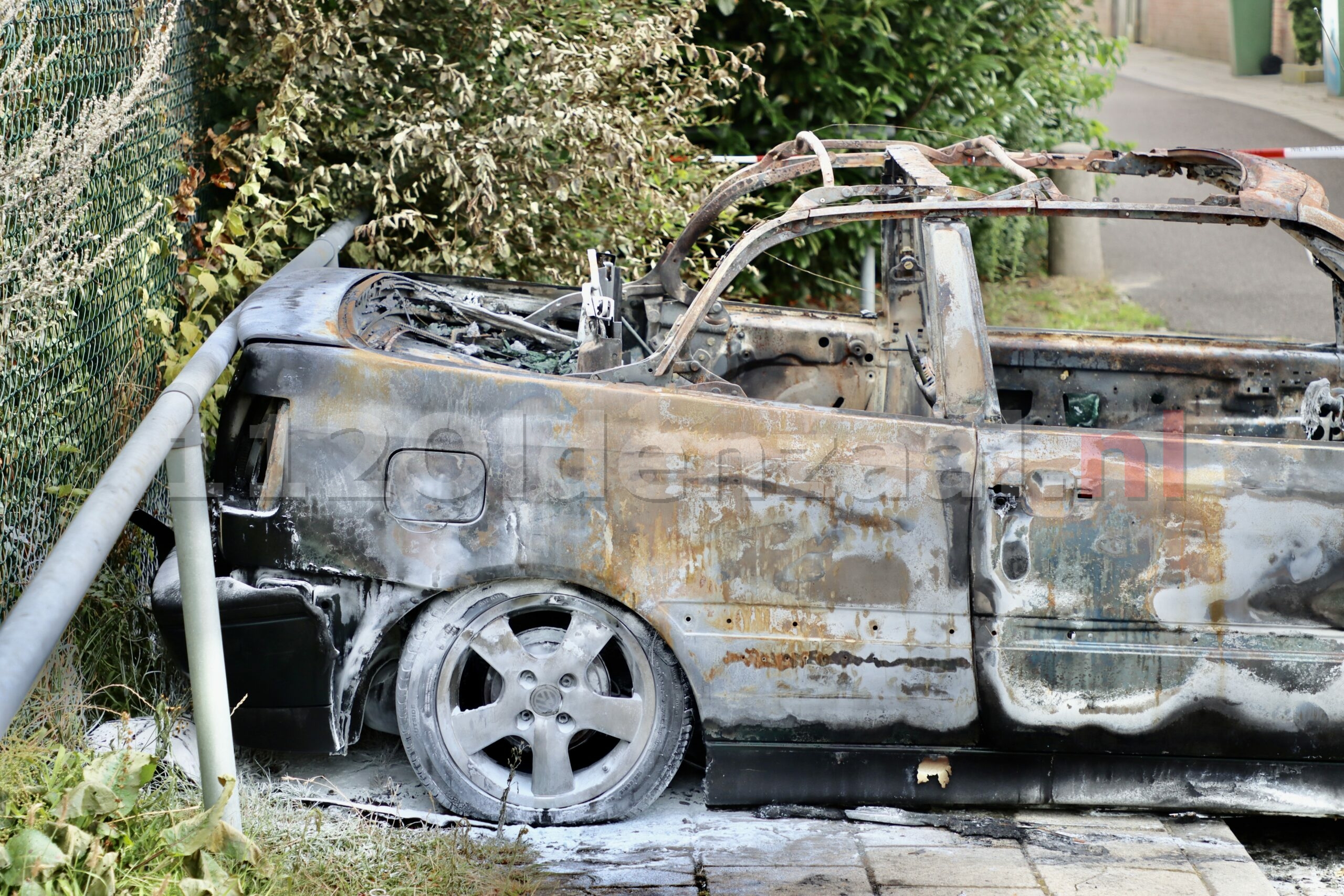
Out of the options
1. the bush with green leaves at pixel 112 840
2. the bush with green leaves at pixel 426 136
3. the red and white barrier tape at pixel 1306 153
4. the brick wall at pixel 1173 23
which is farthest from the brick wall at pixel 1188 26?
the bush with green leaves at pixel 112 840

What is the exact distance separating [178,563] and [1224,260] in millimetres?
10847

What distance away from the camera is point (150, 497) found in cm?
472

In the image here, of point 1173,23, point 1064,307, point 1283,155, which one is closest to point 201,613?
point 1283,155

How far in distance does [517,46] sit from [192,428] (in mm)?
3868

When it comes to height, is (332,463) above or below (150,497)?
above

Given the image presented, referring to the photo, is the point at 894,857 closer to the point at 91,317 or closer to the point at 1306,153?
the point at 91,317

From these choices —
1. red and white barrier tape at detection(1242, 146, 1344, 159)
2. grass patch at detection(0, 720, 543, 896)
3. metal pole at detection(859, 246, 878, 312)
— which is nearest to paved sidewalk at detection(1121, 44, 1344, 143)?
red and white barrier tape at detection(1242, 146, 1344, 159)

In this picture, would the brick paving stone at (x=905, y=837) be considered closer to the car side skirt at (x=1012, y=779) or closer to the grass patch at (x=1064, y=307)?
the car side skirt at (x=1012, y=779)

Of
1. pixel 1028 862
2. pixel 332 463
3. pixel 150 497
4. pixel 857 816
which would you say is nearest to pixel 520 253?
pixel 150 497

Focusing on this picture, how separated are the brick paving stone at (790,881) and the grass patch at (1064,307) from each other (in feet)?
21.0

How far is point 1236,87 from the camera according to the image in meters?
12.7

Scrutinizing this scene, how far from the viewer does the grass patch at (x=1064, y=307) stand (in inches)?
366

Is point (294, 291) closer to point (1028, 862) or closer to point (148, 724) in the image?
point (148, 724)

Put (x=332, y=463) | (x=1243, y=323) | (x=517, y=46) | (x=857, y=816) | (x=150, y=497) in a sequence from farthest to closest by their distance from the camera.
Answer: (x=1243, y=323)
(x=517, y=46)
(x=150, y=497)
(x=857, y=816)
(x=332, y=463)
